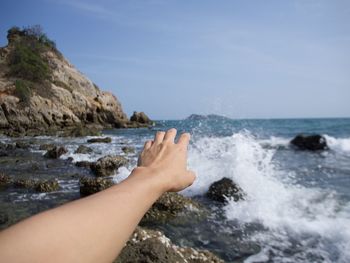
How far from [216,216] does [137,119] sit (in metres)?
41.1

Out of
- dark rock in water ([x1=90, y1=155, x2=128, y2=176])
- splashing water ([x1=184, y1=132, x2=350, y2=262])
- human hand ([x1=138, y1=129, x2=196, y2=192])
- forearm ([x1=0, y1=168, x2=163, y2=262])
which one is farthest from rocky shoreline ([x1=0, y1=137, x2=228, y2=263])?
forearm ([x1=0, y1=168, x2=163, y2=262])

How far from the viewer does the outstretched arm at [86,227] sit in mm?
1018

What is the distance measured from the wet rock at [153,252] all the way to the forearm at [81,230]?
125 cm

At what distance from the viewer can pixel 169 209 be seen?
488 cm

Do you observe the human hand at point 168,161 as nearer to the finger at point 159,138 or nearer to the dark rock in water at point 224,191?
the finger at point 159,138

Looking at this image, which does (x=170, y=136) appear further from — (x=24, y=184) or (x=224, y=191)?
(x=24, y=184)

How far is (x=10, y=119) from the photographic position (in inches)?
1087

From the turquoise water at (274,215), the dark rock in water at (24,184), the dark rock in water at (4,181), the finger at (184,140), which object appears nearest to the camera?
the finger at (184,140)

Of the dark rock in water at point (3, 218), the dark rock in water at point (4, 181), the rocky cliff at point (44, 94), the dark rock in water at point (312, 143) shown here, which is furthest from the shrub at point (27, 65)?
the dark rock in water at point (3, 218)

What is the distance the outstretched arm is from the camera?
3.34 feet

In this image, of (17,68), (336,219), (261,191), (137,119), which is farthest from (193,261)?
(137,119)

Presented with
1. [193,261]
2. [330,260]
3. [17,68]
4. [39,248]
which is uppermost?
[17,68]

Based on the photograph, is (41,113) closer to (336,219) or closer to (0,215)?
(0,215)

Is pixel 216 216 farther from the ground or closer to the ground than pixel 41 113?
closer to the ground
